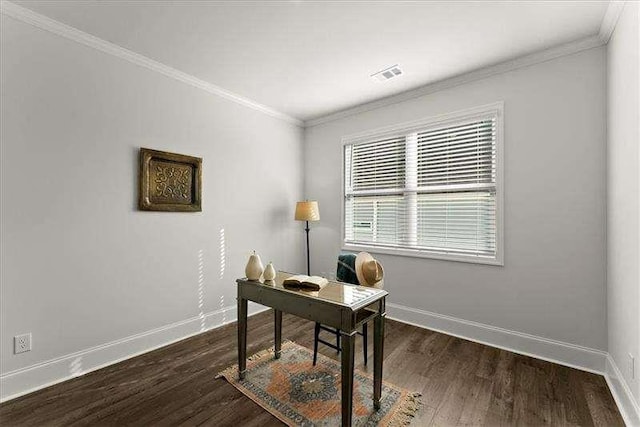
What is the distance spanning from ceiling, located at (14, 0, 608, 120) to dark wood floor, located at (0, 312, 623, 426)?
2709 millimetres

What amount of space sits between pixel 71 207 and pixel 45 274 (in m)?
0.53

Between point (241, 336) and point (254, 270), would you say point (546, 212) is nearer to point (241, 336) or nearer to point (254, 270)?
point (254, 270)

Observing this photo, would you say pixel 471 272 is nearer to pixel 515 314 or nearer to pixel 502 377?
pixel 515 314

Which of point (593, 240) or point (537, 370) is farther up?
point (593, 240)

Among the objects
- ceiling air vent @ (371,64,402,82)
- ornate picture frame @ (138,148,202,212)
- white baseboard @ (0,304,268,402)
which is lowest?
white baseboard @ (0,304,268,402)

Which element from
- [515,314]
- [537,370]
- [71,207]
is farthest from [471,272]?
[71,207]

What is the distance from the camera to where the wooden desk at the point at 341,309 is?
1609 mm

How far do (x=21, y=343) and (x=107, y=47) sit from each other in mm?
2399

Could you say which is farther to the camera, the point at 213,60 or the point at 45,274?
the point at 213,60

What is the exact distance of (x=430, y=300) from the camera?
321 centimetres

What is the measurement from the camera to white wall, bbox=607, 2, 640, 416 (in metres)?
1.68

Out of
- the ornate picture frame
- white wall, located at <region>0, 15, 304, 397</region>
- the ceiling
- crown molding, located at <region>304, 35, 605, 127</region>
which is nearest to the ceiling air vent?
the ceiling

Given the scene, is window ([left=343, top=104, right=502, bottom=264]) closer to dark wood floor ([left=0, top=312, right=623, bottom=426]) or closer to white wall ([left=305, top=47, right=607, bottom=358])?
white wall ([left=305, top=47, right=607, bottom=358])

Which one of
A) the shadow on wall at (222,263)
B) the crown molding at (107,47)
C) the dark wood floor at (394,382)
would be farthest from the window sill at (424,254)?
the crown molding at (107,47)
